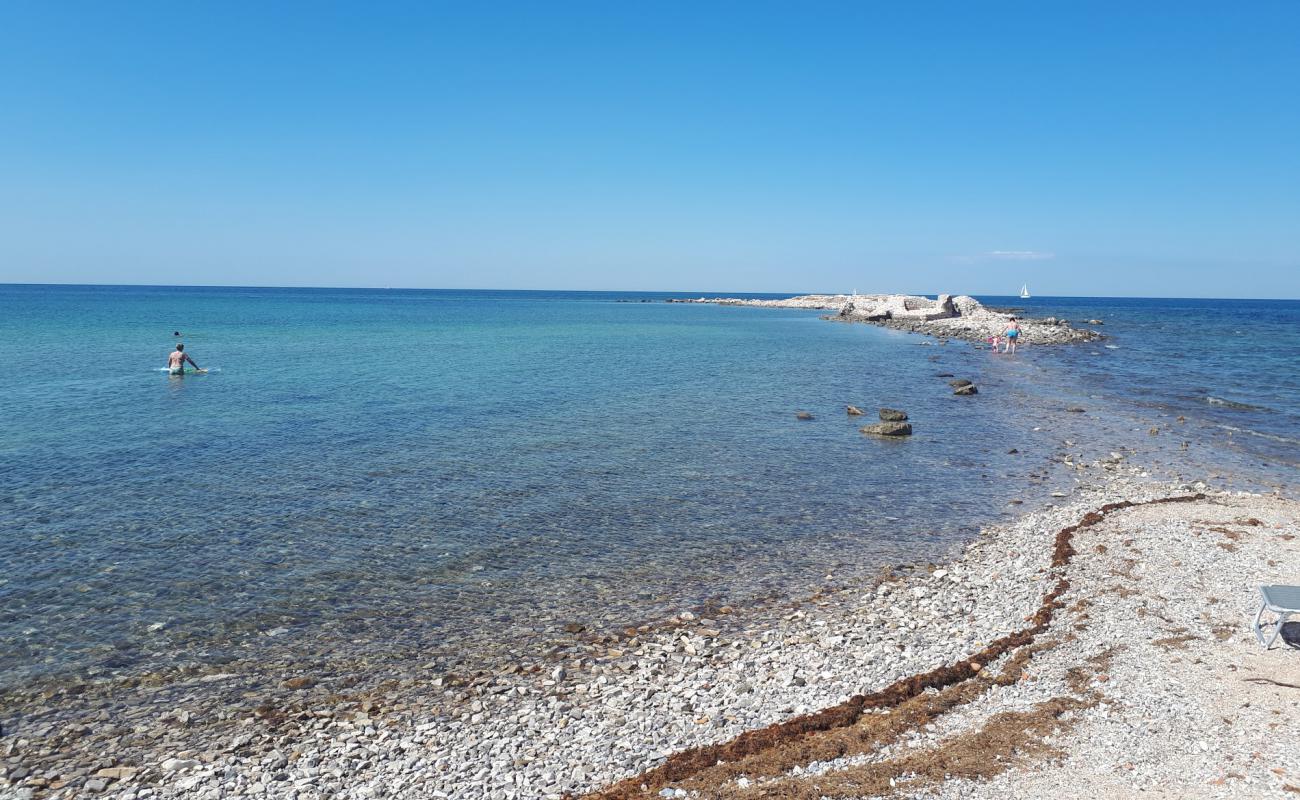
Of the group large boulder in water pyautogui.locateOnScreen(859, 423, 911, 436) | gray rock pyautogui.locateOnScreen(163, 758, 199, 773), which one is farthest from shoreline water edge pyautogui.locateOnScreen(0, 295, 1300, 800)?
large boulder in water pyautogui.locateOnScreen(859, 423, 911, 436)

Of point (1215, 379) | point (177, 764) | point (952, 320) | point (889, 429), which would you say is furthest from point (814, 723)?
point (952, 320)

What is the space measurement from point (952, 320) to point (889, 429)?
81.0 m

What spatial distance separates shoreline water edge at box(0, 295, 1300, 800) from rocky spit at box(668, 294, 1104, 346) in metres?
72.4

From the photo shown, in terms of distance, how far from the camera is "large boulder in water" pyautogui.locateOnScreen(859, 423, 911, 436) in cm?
2917

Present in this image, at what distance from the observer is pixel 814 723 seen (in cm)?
940

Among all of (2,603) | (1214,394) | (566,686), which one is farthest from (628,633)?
(1214,394)

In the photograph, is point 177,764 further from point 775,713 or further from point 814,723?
point 814,723

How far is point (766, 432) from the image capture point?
30516 millimetres

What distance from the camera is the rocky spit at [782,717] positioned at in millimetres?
8203

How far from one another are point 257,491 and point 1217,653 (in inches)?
868

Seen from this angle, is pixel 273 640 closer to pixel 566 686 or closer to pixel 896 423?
pixel 566 686

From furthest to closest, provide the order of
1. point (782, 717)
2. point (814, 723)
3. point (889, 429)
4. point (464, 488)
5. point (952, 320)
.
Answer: point (952, 320) < point (889, 429) < point (464, 488) < point (782, 717) < point (814, 723)

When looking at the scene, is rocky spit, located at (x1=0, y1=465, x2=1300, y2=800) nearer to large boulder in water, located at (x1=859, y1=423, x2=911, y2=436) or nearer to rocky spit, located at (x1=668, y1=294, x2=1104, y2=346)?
large boulder in water, located at (x1=859, y1=423, x2=911, y2=436)

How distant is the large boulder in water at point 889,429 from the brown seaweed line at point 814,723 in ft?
53.8
